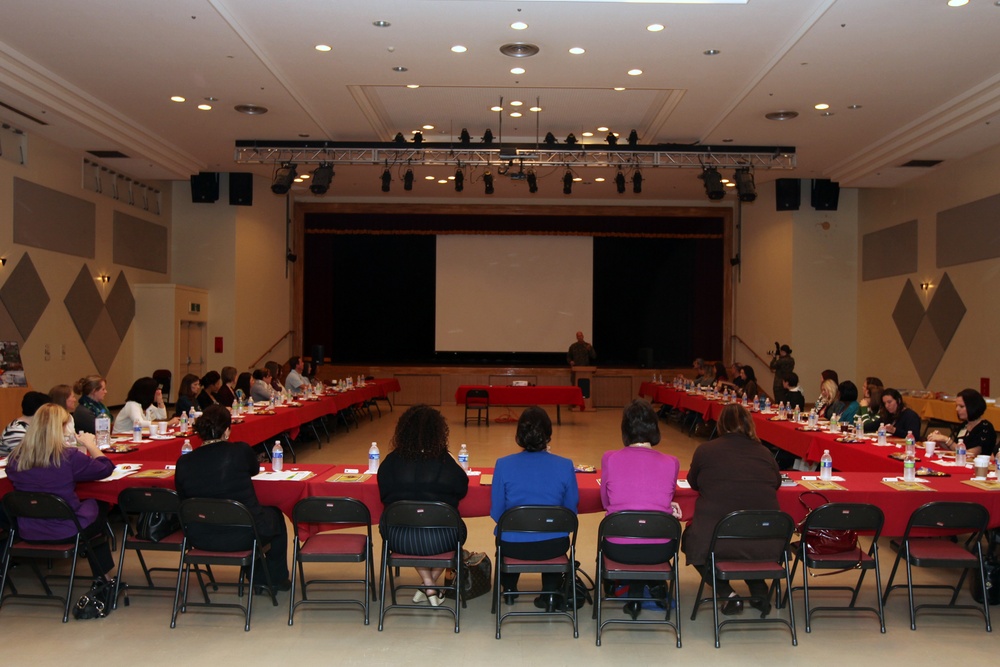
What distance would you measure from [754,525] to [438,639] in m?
1.69

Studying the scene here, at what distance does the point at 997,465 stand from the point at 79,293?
1146 cm

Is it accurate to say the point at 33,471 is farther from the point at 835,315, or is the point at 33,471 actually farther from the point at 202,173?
the point at 835,315

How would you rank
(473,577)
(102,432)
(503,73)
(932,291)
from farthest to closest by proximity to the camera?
1. (932,291)
2. (503,73)
3. (102,432)
4. (473,577)

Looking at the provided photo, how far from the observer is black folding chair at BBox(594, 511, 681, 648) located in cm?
385

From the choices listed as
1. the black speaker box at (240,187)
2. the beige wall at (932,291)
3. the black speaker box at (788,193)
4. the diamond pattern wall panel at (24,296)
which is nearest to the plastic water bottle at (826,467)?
the beige wall at (932,291)

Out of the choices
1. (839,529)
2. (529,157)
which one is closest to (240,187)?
(529,157)

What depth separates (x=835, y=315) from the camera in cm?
1476

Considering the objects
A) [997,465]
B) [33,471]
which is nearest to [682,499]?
[997,465]

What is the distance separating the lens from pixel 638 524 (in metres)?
3.86

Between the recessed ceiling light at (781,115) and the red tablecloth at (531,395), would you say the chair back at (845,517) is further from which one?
the red tablecloth at (531,395)

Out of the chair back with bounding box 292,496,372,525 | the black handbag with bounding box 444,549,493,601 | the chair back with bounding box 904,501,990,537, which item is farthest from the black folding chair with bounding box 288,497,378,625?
the chair back with bounding box 904,501,990,537

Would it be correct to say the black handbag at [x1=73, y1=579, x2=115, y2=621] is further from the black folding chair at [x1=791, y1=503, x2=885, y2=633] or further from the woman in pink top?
the black folding chair at [x1=791, y1=503, x2=885, y2=633]

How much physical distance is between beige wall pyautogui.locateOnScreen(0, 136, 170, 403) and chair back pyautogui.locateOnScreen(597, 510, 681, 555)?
29.7 ft

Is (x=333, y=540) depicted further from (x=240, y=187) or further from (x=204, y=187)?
(x=204, y=187)
